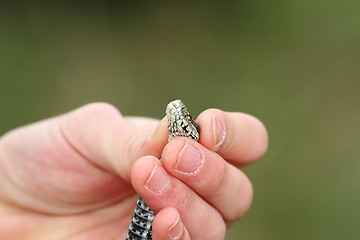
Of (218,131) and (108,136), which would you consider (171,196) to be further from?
(108,136)

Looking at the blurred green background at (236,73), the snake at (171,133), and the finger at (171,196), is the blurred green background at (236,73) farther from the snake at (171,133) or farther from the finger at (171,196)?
the snake at (171,133)

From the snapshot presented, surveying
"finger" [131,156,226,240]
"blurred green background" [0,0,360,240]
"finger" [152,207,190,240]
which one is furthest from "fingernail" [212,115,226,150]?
"blurred green background" [0,0,360,240]

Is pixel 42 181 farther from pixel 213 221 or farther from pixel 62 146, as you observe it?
pixel 213 221

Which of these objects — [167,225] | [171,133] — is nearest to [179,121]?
[171,133]

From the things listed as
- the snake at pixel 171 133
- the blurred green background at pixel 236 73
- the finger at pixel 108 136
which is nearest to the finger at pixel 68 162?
the finger at pixel 108 136

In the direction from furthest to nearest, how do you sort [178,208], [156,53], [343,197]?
1. [156,53]
2. [343,197]
3. [178,208]

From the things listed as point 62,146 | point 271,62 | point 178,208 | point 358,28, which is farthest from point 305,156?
point 178,208

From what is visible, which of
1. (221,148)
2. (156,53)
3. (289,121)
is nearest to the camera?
(221,148)
